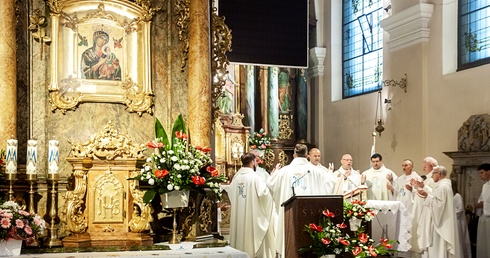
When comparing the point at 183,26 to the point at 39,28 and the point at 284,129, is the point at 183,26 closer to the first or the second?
the point at 39,28

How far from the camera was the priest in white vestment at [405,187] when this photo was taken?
1303 cm

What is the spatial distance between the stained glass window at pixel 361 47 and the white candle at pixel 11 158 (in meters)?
11.5

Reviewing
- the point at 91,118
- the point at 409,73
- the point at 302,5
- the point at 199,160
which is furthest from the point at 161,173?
the point at 409,73

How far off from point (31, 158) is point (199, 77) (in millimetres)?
2153

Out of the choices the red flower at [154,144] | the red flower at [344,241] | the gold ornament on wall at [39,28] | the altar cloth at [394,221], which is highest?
the gold ornament on wall at [39,28]

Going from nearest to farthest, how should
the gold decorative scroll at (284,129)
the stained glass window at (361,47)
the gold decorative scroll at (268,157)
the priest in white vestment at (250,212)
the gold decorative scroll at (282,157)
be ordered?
the priest in white vestment at (250,212)
the stained glass window at (361,47)
the gold decorative scroll at (268,157)
the gold decorative scroll at (282,157)
the gold decorative scroll at (284,129)

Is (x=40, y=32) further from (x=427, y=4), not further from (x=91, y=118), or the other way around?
(x=427, y=4)

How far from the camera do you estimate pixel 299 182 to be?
11.5 m

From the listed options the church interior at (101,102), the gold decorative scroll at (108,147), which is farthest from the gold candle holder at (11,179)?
the gold decorative scroll at (108,147)

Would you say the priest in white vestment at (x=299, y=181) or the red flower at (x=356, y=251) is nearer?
the red flower at (x=356, y=251)

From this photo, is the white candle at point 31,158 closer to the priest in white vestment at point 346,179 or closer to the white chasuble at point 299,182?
the white chasuble at point 299,182

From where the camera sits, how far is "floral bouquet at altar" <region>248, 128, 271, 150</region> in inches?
692

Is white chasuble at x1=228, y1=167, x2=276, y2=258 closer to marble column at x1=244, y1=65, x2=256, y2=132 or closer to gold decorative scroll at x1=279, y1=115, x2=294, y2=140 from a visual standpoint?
marble column at x1=244, y1=65, x2=256, y2=132

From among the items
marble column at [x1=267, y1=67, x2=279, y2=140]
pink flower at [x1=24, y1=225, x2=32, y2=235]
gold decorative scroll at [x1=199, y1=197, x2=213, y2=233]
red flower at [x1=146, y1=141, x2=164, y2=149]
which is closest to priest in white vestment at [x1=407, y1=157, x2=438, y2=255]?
gold decorative scroll at [x1=199, y1=197, x2=213, y2=233]
